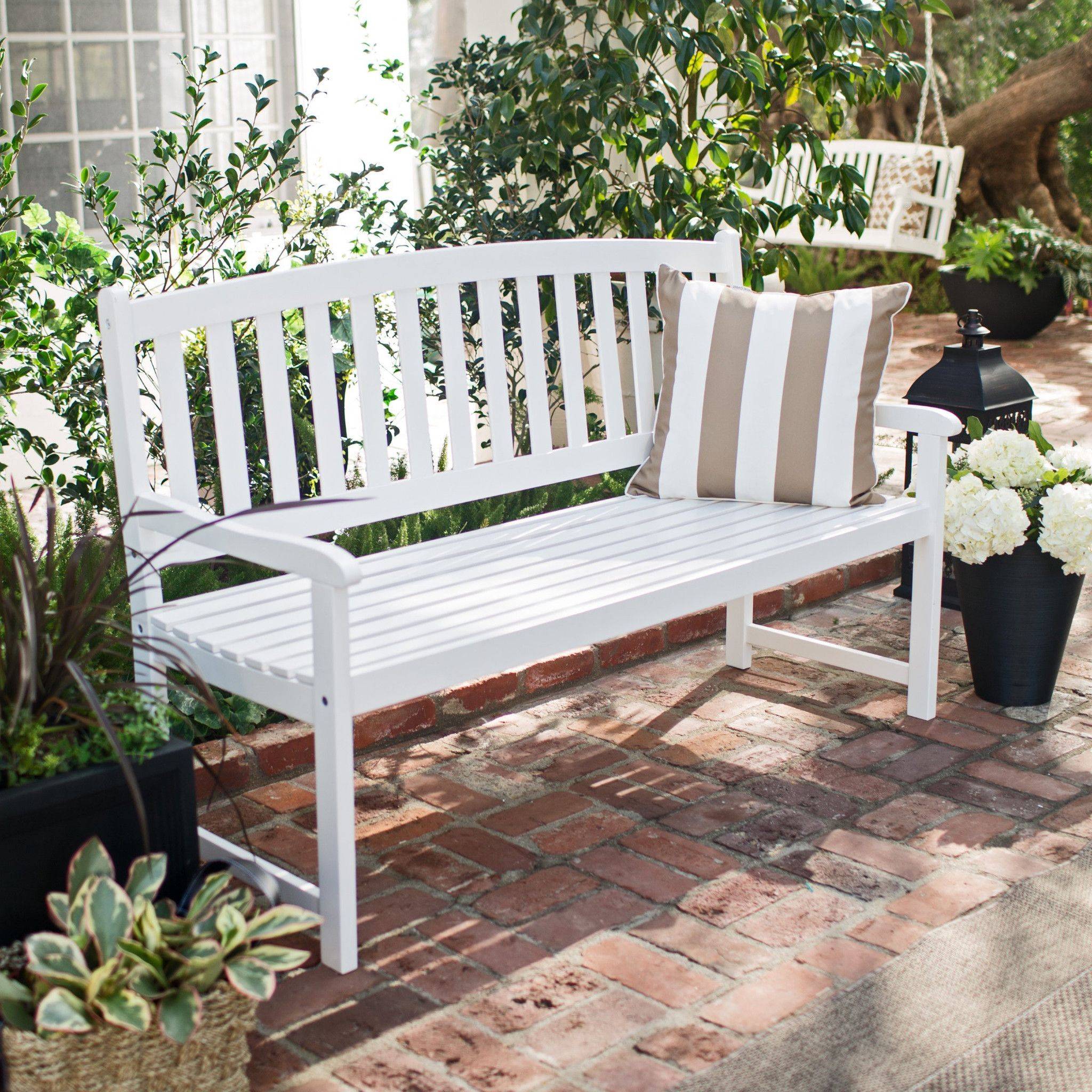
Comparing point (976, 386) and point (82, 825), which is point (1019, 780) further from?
point (82, 825)

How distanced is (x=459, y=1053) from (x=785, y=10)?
2.80 metres

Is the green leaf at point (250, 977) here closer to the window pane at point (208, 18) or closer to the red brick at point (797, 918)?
the red brick at point (797, 918)

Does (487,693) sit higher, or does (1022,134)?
(1022,134)

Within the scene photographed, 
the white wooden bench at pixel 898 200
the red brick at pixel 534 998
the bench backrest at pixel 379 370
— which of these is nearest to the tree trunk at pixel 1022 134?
the white wooden bench at pixel 898 200

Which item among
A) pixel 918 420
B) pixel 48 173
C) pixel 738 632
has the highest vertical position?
pixel 48 173

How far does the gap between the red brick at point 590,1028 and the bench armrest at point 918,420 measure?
1.46 m

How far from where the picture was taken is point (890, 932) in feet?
7.57

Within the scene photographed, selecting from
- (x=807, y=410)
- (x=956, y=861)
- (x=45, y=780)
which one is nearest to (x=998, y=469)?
(x=807, y=410)

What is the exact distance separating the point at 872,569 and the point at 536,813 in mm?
1738

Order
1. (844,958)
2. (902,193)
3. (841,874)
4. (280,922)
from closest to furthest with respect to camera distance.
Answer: (280,922) < (844,958) < (841,874) < (902,193)

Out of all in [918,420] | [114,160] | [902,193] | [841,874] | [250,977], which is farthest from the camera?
[902,193]

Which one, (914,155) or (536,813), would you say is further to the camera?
(914,155)

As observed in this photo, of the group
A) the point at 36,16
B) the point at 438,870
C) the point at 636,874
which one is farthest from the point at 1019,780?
the point at 36,16

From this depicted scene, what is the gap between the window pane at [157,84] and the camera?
203 inches
